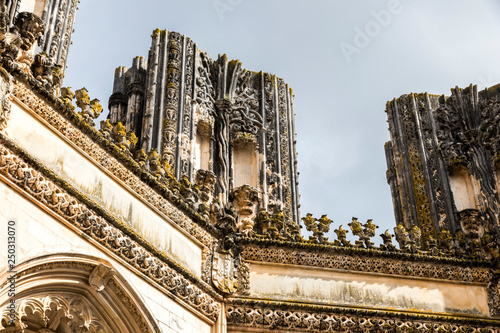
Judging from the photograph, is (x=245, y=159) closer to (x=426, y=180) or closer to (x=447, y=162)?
(x=426, y=180)

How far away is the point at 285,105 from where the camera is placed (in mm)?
17531

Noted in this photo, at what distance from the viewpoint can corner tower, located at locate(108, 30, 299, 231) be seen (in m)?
15.1

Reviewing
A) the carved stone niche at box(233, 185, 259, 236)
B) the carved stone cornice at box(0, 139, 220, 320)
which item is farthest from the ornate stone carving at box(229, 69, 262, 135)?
the carved stone cornice at box(0, 139, 220, 320)

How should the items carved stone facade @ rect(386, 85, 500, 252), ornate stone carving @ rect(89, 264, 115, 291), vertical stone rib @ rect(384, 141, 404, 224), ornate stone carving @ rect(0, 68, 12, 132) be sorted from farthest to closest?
1. vertical stone rib @ rect(384, 141, 404, 224)
2. carved stone facade @ rect(386, 85, 500, 252)
3. ornate stone carving @ rect(89, 264, 115, 291)
4. ornate stone carving @ rect(0, 68, 12, 132)

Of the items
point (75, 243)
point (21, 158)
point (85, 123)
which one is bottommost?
point (75, 243)

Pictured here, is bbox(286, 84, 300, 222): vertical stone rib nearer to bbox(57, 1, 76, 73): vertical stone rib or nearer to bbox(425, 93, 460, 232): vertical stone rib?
bbox(425, 93, 460, 232): vertical stone rib

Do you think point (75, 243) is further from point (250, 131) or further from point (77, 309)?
point (250, 131)

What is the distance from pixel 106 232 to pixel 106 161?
1137 mm

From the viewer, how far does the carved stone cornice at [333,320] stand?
478 inches

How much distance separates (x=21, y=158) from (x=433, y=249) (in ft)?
25.0

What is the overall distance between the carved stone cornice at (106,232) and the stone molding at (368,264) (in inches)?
56.2

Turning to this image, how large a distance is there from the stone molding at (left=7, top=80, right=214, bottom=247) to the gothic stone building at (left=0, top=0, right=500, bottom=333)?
23 millimetres

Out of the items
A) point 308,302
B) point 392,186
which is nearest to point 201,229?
point 308,302

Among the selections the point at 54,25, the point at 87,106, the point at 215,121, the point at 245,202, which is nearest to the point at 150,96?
the point at 215,121
